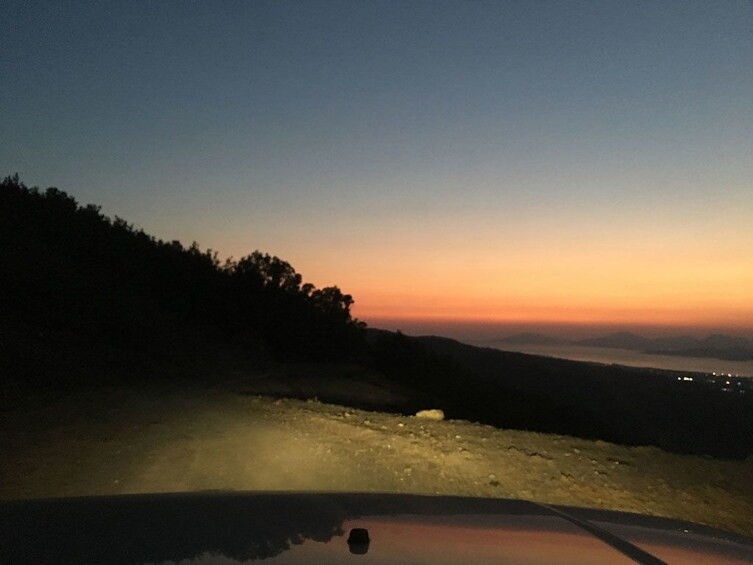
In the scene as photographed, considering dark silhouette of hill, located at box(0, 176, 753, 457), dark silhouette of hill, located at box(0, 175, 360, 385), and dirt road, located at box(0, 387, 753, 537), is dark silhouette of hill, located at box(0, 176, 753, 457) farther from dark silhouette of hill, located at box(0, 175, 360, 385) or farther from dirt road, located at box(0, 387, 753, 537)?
dirt road, located at box(0, 387, 753, 537)

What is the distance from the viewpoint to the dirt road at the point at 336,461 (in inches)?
372

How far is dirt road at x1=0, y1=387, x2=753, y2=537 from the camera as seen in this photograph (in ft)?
31.0

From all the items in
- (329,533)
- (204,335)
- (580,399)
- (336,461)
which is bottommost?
(336,461)

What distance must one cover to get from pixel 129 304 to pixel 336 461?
27327 millimetres

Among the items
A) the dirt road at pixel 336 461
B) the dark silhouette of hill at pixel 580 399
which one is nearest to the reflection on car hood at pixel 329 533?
the dirt road at pixel 336 461

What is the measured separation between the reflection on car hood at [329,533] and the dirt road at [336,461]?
5.02 m

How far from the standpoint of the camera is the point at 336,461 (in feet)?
35.3

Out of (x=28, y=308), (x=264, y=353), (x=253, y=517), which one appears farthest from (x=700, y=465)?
(x=264, y=353)

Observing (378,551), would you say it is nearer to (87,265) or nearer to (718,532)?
(718,532)

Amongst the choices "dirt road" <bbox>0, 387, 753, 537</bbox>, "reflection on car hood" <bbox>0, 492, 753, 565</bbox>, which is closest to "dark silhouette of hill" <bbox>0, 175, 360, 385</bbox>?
"dirt road" <bbox>0, 387, 753, 537</bbox>

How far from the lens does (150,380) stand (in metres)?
22.5

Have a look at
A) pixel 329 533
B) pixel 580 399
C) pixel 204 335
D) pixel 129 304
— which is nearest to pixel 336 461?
pixel 329 533

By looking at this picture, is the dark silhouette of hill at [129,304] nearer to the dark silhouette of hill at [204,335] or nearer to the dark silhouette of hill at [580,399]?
the dark silhouette of hill at [204,335]

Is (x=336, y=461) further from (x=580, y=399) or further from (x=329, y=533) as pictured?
(x=580, y=399)
